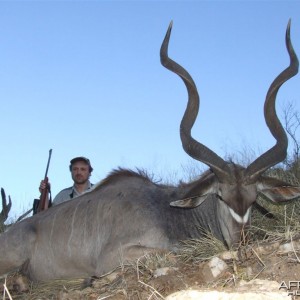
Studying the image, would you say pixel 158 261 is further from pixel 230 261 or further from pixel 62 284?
pixel 62 284

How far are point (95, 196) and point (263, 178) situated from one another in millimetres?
1997

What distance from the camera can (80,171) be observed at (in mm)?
8766

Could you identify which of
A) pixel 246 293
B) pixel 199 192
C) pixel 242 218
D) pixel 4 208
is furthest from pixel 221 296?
pixel 4 208

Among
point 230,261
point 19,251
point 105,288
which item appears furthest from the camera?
point 19,251

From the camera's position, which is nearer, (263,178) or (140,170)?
(263,178)

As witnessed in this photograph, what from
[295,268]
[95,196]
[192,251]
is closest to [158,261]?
[192,251]

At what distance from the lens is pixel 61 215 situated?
6648mm

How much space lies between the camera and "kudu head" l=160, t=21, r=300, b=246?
5395 mm

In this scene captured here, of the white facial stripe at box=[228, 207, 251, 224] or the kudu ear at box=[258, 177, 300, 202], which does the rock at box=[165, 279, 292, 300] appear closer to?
the white facial stripe at box=[228, 207, 251, 224]

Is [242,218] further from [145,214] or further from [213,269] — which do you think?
[213,269]

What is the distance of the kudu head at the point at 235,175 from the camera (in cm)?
539

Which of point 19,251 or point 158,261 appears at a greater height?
point 19,251

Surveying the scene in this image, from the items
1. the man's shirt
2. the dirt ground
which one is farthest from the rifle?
the dirt ground

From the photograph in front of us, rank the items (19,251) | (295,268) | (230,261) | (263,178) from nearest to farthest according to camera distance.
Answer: (295,268)
(230,261)
(263,178)
(19,251)
